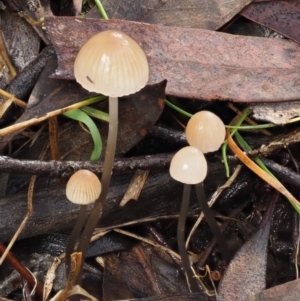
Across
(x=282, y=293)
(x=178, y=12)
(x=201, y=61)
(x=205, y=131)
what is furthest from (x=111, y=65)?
(x=282, y=293)

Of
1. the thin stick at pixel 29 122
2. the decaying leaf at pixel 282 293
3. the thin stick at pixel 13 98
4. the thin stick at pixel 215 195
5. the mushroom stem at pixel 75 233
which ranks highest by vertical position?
the thin stick at pixel 13 98

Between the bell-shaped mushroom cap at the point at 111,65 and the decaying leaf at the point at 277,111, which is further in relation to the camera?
the decaying leaf at the point at 277,111

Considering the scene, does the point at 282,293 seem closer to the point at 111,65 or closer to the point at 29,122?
the point at 111,65

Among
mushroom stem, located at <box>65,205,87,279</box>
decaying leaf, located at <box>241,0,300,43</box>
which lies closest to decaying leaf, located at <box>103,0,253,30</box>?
decaying leaf, located at <box>241,0,300,43</box>

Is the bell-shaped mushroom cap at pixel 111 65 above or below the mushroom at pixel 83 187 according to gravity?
above

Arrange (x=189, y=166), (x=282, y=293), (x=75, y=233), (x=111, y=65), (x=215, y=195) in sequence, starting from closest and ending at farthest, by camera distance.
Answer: (x=111, y=65) → (x=189, y=166) → (x=282, y=293) → (x=75, y=233) → (x=215, y=195)

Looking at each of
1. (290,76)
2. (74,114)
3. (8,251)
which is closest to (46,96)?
(74,114)

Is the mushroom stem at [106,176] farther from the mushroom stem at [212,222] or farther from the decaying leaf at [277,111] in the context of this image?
the decaying leaf at [277,111]

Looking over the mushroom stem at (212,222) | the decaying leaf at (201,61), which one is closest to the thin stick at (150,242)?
the mushroom stem at (212,222)

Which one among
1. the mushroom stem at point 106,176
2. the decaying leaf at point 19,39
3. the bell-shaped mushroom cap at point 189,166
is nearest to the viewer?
the bell-shaped mushroom cap at point 189,166
